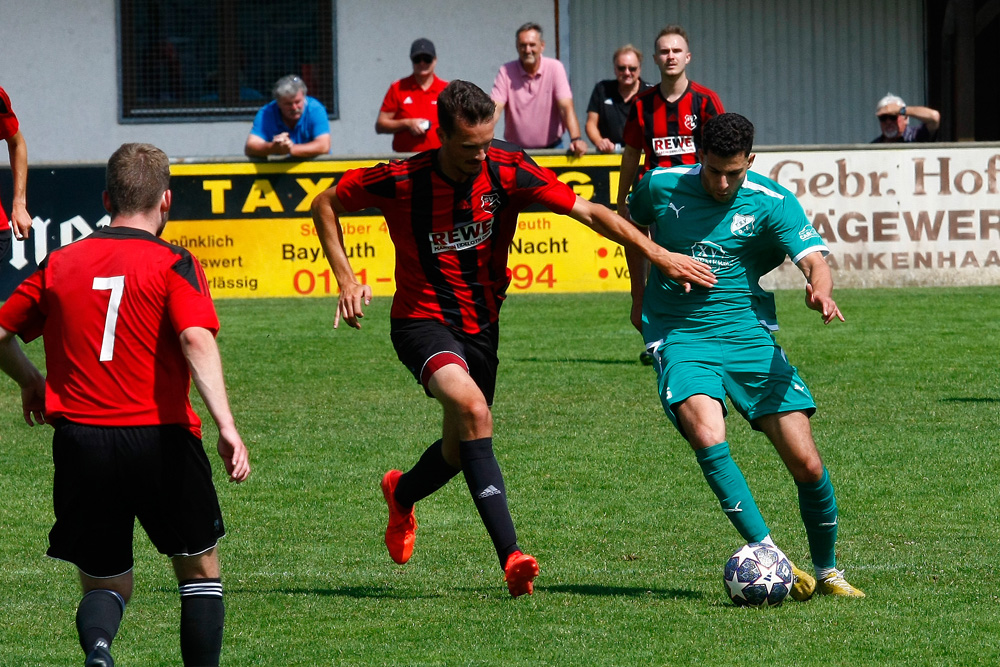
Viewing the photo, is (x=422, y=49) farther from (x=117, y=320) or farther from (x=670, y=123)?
(x=117, y=320)

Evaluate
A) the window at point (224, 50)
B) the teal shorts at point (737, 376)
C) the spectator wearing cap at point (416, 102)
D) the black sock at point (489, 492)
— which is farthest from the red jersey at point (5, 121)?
the window at point (224, 50)

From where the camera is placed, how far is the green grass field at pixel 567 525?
503 cm

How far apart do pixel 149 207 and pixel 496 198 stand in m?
2.10

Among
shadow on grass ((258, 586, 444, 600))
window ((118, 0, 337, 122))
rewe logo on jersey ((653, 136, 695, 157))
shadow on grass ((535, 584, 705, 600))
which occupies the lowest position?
shadow on grass ((258, 586, 444, 600))

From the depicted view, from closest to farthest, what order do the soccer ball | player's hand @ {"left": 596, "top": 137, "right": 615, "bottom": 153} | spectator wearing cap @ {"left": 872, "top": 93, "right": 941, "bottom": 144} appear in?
the soccer ball
player's hand @ {"left": 596, "top": 137, "right": 615, "bottom": 153}
spectator wearing cap @ {"left": 872, "top": 93, "right": 941, "bottom": 144}

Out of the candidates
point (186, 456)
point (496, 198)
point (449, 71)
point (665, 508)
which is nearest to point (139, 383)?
point (186, 456)

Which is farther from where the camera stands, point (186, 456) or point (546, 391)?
point (546, 391)

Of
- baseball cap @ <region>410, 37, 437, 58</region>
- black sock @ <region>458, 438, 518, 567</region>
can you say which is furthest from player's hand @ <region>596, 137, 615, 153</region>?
black sock @ <region>458, 438, 518, 567</region>

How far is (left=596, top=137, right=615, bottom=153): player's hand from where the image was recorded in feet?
48.8

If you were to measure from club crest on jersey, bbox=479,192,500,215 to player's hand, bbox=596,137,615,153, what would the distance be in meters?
8.94

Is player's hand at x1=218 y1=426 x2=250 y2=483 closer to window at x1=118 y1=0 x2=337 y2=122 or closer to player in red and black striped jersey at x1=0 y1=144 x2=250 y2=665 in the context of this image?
player in red and black striped jersey at x1=0 y1=144 x2=250 y2=665

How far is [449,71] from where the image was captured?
69.7 ft

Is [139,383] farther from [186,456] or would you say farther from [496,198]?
[496,198]

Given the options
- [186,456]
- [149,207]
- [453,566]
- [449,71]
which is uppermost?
[449,71]
